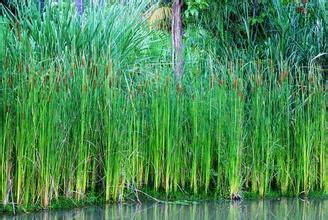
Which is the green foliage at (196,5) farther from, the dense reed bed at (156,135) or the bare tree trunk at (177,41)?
the dense reed bed at (156,135)

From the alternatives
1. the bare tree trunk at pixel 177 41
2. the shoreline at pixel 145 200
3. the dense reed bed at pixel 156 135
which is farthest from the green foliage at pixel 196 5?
the shoreline at pixel 145 200

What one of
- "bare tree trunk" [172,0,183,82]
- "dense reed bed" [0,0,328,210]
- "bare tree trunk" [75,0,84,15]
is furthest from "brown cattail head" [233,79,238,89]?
"bare tree trunk" [75,0,84,15]

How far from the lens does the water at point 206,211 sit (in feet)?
20.6

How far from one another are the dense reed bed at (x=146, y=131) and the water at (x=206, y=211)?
0.19 metres

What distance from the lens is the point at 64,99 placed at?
6535 mm

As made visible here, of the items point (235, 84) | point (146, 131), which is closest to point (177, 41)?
point (235, 84)

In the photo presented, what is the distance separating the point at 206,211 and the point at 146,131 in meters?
1.05

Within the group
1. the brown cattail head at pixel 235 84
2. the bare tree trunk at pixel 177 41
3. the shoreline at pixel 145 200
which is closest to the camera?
the shoreline at pixel 145 200

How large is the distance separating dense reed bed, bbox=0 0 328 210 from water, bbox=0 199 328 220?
0.19 m

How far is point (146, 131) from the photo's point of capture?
23.4 ft

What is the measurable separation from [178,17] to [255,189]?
259 centimetres

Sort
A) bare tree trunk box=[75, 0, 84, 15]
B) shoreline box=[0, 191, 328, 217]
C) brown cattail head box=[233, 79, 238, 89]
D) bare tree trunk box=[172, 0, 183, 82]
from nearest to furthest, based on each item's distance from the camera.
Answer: shoreline box=[0, 191, 328, 217] < brown cattail head box=[233, 79, 238, 89] < bare tree trunk box=[172, 0, 183, 82] < bare tree trunk box=[75, 0, 84, 15]

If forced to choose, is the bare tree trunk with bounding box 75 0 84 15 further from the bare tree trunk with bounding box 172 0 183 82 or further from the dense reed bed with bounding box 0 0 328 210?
the dense reed bed with bounding box 0 0 328 210

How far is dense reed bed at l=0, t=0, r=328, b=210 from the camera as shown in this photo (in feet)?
20.6
